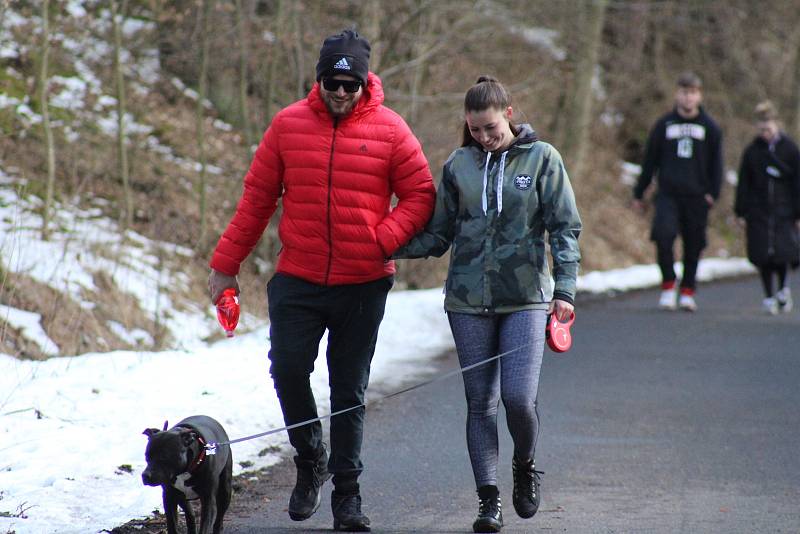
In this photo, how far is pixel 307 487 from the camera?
536cm

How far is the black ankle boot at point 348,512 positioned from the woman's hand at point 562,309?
1.11m

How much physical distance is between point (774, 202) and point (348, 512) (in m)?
9.34

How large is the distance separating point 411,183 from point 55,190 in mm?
9178

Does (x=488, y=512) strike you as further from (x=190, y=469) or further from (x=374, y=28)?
(x=374, y=28)

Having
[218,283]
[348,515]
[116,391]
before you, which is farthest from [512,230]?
[116,391]

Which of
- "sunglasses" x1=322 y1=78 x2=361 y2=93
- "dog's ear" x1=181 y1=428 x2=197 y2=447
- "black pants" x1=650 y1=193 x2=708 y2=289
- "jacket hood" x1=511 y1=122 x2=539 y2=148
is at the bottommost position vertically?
"black pants" x1=650 y1=193 x2=708 y2=289

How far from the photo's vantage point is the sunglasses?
5.10 meters

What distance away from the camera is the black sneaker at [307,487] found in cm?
530

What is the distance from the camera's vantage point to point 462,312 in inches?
210

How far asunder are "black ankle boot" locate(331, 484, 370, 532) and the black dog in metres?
0.55

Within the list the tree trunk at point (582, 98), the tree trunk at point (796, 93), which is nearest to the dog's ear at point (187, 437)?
the tree trunk at point (582, 98)

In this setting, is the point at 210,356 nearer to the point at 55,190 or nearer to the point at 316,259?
the point at 316,259

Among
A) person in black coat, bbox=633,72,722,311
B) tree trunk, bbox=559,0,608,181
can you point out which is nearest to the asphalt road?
person in black coat, bbox=633,72,722,311

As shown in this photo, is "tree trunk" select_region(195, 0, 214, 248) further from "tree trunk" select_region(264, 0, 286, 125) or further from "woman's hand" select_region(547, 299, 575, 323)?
"woman's hand" select_region(547, 299, 575, 323)
